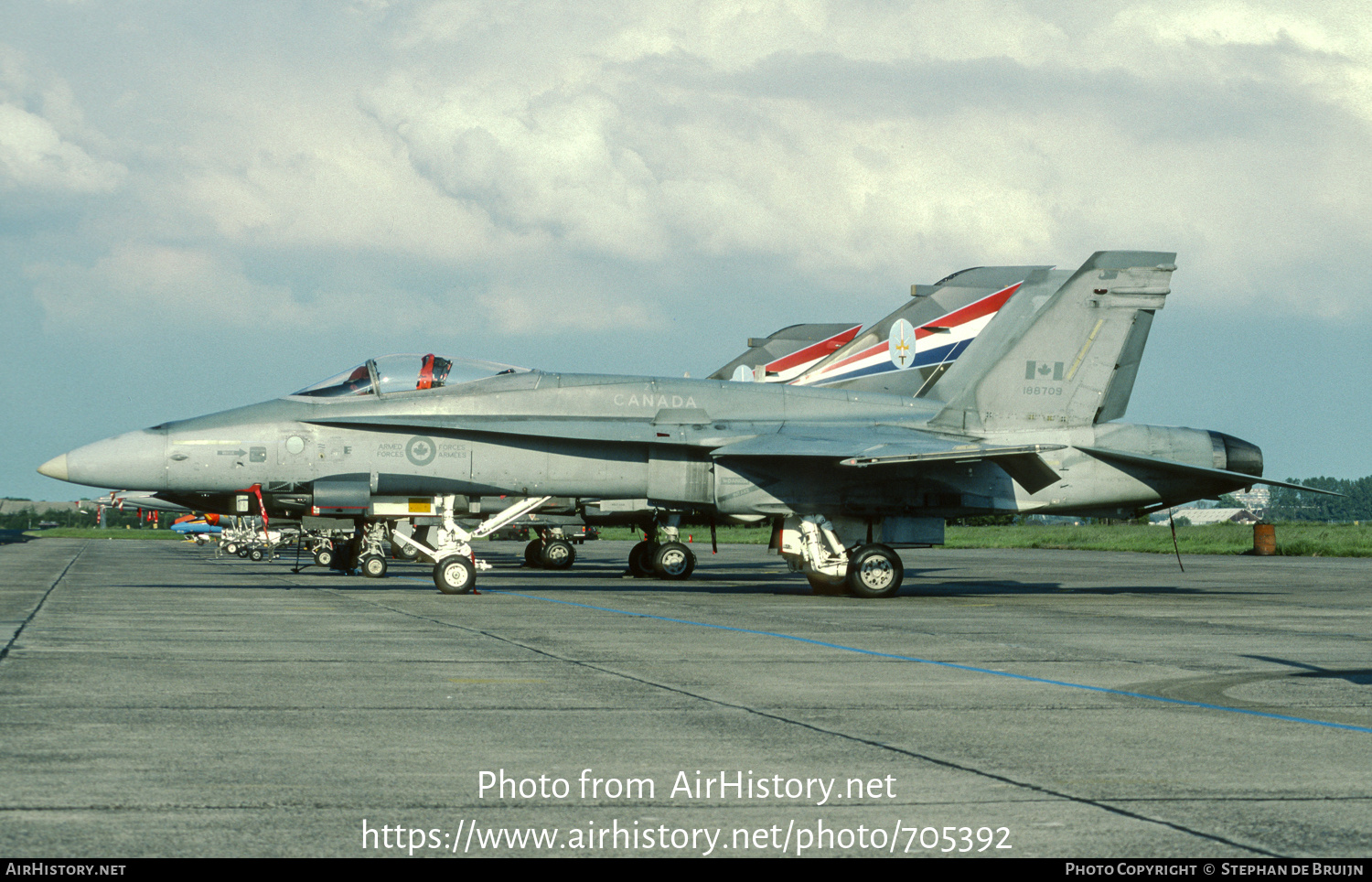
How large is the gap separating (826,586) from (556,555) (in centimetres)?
1400

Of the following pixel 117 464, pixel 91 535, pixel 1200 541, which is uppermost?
pixel 117 464

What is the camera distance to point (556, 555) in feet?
108

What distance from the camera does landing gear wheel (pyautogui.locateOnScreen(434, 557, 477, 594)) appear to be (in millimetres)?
18359

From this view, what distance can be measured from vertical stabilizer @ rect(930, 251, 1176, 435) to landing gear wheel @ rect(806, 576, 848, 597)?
9.56 feet

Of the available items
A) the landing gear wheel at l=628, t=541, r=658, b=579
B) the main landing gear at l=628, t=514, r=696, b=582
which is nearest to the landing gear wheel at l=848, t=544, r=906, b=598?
the main landing gear at l=628, t=514, r=696, b=582

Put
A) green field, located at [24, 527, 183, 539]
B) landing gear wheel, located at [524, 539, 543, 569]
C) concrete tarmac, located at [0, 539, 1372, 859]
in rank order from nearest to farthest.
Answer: concrete tarmac, located at [0, 539, 1372, 859] → landing gear wheel, located at [524, 539, 543, 569] → green field, located at [24, 527, 183, 539]

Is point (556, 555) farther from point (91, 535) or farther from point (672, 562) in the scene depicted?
point (91, 535)

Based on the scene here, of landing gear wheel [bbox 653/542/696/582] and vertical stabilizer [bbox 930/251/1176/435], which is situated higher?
vertical stabilizer [bbox 930/251/1176/435]

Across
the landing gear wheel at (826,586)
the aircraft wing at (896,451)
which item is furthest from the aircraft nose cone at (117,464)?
the landing gear wheel at (826,586)

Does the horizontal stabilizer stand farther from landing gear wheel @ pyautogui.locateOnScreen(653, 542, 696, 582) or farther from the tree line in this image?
the tree line

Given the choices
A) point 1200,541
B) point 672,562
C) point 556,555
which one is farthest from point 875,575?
point 1200,541

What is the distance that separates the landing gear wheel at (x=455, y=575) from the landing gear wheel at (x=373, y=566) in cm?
861

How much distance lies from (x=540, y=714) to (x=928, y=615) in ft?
29.5

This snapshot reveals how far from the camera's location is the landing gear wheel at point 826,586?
63.2 feet
